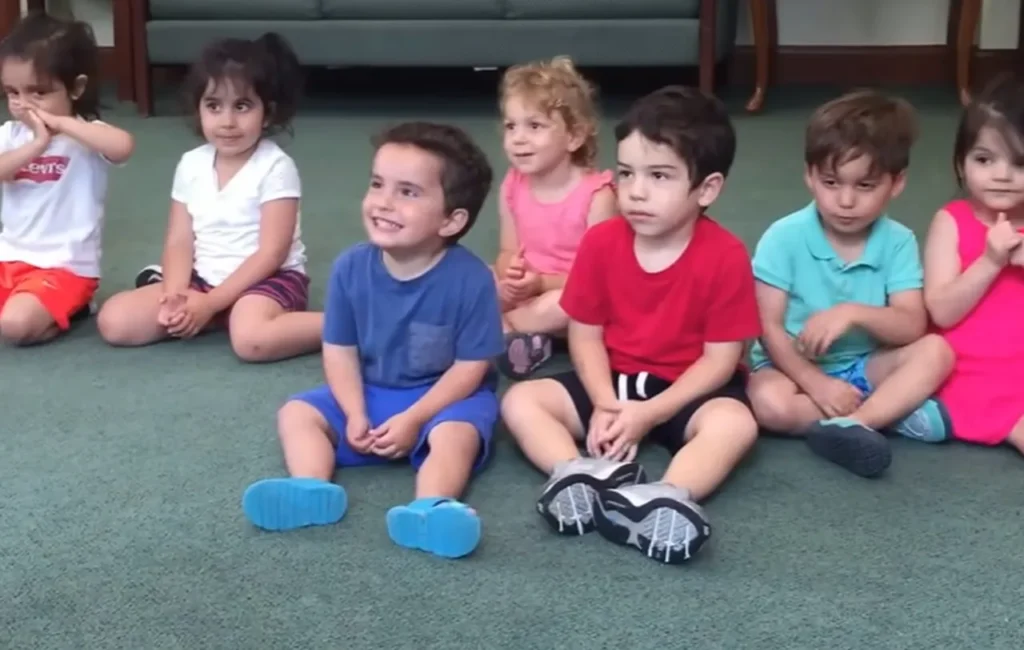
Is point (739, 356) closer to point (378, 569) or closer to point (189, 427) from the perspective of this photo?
point (378, 569)

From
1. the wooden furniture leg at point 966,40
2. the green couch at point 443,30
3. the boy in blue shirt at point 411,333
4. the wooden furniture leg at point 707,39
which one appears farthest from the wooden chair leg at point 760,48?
the boy in blue shirt at point 411,333

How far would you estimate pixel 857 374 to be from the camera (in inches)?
58.2

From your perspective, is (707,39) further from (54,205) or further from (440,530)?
(440,530)

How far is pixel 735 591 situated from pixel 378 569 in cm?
32

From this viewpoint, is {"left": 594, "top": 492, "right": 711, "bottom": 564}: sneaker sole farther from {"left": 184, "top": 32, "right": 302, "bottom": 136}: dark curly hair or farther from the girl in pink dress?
{"left": 184, "top": 32, "right": 302, "bottom": 136}: dark curly hair

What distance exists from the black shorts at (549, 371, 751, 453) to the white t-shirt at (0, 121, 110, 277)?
866 mm

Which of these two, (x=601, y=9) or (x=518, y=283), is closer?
(x=518, y=283)

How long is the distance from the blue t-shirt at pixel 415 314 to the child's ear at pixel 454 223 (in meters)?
0.03

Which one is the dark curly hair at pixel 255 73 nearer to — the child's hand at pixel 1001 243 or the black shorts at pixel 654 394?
the black shorts at pixel 654 394

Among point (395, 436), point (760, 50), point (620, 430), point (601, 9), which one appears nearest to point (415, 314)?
point (395, 436)

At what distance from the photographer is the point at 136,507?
1249 millimetres

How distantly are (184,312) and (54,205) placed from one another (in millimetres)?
297

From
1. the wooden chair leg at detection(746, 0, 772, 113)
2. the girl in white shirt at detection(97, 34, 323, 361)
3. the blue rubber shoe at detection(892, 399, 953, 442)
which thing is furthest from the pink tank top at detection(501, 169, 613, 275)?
the wooden chair leg at detection(746, 0, 772, 113)

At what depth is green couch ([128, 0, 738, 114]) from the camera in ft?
11.2
